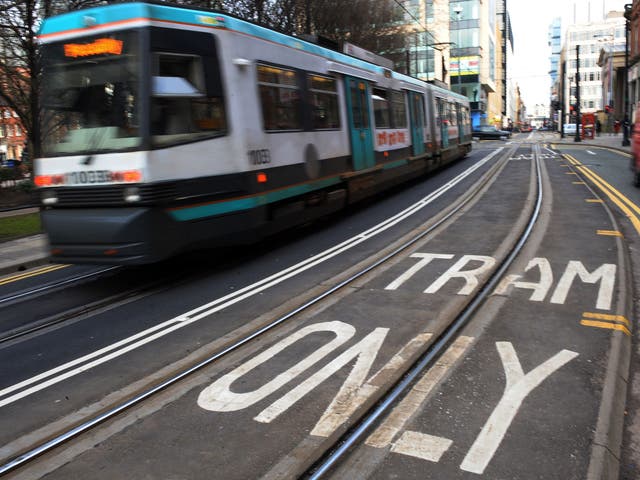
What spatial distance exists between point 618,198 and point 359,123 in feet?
21.7

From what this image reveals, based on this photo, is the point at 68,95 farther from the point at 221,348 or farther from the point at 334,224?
the point at 334,224

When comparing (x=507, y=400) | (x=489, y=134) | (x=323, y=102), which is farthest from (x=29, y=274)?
(x=489, y=134)

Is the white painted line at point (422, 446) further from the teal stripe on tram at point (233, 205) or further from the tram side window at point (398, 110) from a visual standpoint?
the tram side window at point (398, 110)

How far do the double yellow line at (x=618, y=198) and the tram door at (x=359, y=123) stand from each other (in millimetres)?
5618

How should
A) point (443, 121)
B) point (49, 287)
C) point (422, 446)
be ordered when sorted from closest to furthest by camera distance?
1. point (422, 446)
2. point (49, 287)
3. point (443, 121)

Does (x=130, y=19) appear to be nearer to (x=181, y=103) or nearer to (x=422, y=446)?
(x=181, y=103)

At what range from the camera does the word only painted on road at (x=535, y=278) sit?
6.24 m

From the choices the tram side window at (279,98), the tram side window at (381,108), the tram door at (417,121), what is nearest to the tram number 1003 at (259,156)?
the tram side window at (279,98)

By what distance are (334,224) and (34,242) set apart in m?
6.64

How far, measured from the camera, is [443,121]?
70.1 ft

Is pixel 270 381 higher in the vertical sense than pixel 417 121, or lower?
lower

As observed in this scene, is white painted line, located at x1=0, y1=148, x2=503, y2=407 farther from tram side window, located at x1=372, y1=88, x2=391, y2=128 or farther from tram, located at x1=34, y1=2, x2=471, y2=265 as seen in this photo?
tram side window, located at x1=372, y1=88, x2=391, y2=128

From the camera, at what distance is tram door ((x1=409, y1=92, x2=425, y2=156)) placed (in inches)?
661

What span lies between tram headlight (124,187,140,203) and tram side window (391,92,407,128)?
9.69 metres
